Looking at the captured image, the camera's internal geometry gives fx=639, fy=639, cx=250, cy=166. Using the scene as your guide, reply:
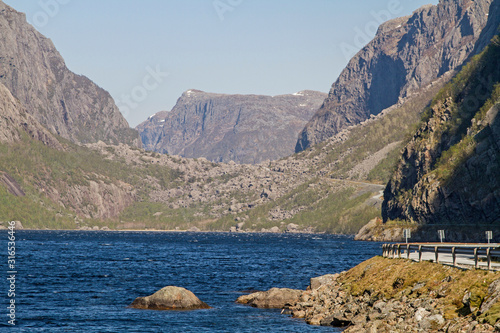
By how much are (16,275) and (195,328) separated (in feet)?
168

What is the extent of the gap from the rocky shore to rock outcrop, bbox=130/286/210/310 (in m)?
8.39

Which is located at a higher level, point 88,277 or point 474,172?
point 474,172

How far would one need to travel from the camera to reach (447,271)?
4275 cm

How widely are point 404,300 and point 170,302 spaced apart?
22.8 m

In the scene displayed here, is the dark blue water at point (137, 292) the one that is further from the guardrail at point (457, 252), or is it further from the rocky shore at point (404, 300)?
the guardrail at point (457, 252)

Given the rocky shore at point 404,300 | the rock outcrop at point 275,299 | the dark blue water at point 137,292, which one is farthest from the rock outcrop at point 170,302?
the rocky shore at point 404,300

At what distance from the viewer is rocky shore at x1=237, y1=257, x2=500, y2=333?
3459 cm

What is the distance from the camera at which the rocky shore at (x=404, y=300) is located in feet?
113

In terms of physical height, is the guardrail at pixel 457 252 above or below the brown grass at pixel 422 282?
above

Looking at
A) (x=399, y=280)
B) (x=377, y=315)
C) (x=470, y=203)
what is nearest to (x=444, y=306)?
(x=377, y=315)

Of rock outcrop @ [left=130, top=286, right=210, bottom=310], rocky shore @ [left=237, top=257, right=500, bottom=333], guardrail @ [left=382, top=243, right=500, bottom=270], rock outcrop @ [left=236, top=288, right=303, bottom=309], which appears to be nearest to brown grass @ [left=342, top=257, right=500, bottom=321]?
rocky shore @ [left=237, top=257, right=500, bottom=333]

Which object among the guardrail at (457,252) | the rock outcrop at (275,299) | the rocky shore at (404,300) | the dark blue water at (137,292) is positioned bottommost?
the dark blue water at (137,292)

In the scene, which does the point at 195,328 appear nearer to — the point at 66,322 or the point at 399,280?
the point at 66,322

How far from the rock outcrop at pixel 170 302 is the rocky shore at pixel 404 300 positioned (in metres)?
8.39
